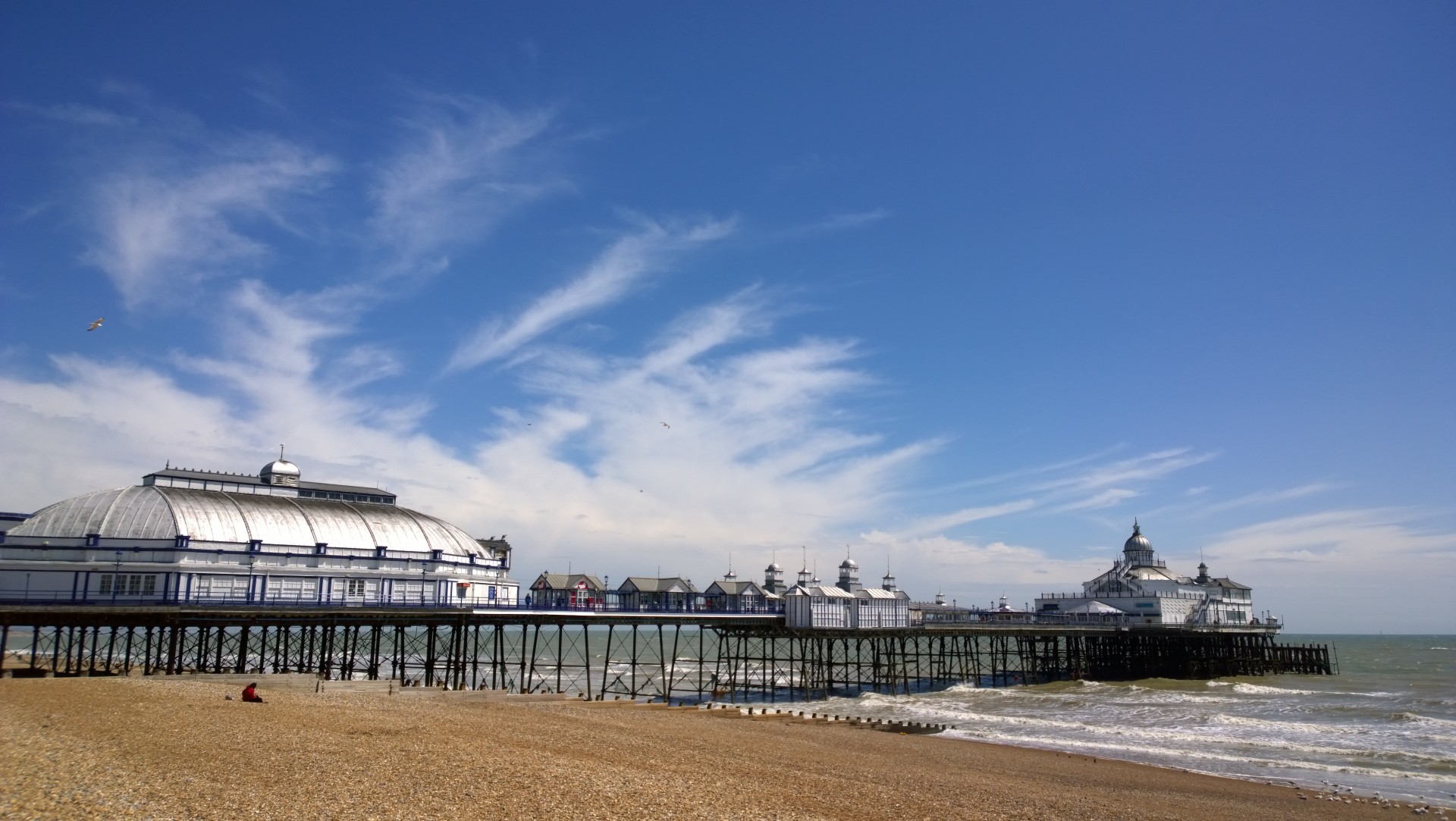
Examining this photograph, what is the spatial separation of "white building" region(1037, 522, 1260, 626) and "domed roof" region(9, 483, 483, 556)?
163 feet

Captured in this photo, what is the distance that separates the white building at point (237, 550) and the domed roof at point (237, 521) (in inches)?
2.6

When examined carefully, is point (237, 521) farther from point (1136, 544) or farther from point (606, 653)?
point (1136, 544)

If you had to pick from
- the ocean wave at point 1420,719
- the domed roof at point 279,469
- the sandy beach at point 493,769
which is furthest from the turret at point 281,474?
the ocean wave at point 1420,719

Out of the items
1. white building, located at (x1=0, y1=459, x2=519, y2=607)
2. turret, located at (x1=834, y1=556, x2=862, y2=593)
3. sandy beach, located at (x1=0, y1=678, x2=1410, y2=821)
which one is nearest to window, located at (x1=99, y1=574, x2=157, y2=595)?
white building, located at (x1=0, y1=459, x2=519, y2=607)

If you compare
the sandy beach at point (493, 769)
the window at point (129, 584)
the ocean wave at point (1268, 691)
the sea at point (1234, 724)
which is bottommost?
the ocean wave at point (1268, 691)

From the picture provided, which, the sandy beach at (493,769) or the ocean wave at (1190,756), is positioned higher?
the sandy beach at (493,769)

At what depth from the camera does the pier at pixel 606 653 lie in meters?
40.6

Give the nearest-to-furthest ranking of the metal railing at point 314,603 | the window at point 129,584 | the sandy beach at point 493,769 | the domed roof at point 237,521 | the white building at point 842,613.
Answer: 1. the sandy beach at point 493,769
2. the metal railing at point 314,603
3. the window at point 129,584
4. the domed roof at point 237,521
5. the white building at point 842,613

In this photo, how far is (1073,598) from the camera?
270 ft

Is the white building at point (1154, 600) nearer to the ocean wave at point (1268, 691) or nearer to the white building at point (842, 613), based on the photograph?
the ocean wave at point (1268, 691)

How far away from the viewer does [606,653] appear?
62.7 metres

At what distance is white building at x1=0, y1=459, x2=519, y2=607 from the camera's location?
4269 cm

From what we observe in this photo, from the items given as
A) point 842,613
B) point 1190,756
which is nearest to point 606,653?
point 842,613

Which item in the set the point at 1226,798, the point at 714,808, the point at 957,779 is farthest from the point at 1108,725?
the point at 714,808
